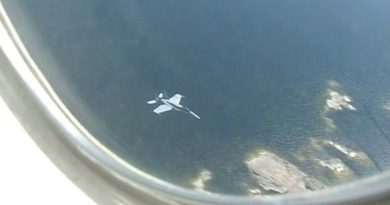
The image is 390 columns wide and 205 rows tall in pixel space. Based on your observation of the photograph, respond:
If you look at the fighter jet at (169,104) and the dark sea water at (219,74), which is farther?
the fighter jet at (169,104)

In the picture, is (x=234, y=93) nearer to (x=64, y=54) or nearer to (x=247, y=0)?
(x=247, y=0)


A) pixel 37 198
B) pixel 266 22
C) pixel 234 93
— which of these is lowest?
pixel 37 198

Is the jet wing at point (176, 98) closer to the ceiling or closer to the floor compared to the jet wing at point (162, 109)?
closer to the ceiling

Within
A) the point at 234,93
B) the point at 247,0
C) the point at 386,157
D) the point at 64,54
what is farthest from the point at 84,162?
the point at 386,157

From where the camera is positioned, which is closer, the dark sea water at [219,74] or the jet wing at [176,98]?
the dark sea water at [219,74]

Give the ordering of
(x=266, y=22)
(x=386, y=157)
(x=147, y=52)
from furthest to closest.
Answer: (x=147, y=52) < (x=266, y=22) < (x=386, y=157)

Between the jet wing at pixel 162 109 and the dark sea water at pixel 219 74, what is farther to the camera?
the jet wing at pixel 162 109
